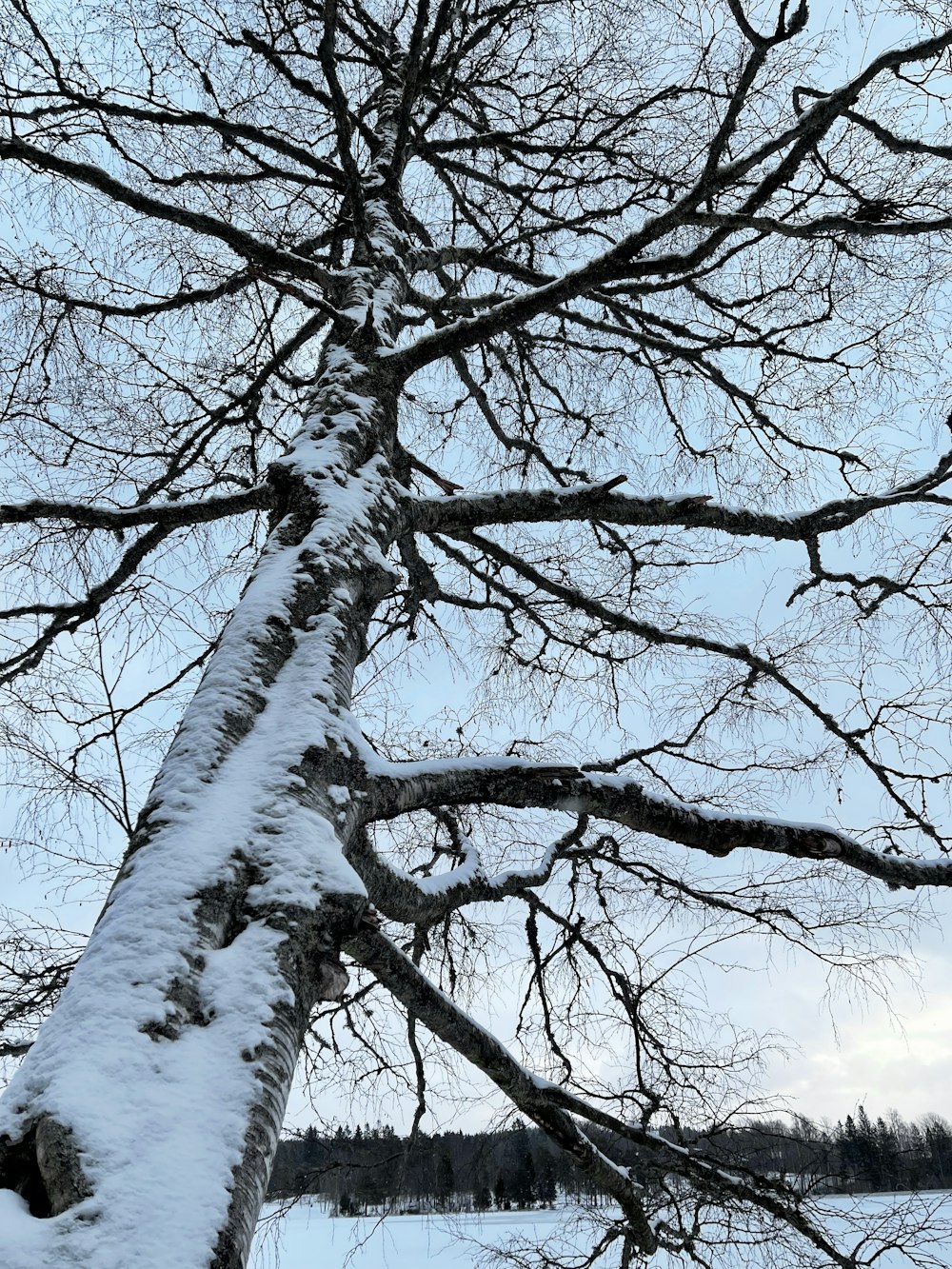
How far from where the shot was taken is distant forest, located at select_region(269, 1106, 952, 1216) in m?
2.48

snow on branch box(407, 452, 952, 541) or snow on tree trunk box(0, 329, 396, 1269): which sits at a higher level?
snow on branch box(407, 452, 952, 541)

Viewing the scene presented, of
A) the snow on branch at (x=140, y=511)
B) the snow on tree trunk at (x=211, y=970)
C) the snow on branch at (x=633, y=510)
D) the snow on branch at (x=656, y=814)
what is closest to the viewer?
the snow on tree trunk at (x=211, y=970)

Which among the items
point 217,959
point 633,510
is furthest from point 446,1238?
point 633,510

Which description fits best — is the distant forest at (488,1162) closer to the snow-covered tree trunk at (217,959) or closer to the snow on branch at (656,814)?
the snow on branch at (656,814)

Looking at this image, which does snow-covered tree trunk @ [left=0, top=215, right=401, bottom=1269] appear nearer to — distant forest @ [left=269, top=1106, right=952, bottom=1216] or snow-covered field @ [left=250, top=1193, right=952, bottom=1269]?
distant forest @ [left=269, top=1106, right=952, bottom=1216]

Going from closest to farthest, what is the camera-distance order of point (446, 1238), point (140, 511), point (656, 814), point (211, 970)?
point (211, 970) < point (656, 814) < point (140, 511) < point (446, 1238)

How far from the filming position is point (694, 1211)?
2.56 metres

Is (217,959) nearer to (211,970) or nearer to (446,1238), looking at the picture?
(211,970)

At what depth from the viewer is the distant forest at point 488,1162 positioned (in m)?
2.48

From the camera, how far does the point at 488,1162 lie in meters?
2.88

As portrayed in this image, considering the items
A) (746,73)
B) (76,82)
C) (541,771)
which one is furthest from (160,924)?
(76,82)

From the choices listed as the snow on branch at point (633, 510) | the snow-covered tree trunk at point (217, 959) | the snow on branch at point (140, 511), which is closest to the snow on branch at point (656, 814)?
the snow-covered tree trunk at point (217, 959)

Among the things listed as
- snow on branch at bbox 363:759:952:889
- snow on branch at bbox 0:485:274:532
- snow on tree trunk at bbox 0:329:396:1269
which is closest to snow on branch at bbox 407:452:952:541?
snow on branch at bbox 0:485:274:532

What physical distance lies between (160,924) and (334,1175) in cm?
221
